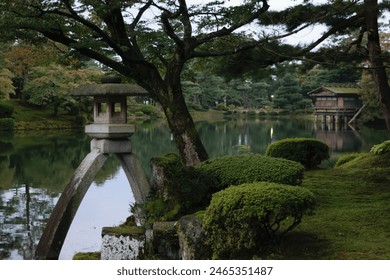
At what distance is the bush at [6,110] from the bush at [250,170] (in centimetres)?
2116

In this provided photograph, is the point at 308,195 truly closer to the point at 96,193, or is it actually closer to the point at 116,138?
the point at 116,138

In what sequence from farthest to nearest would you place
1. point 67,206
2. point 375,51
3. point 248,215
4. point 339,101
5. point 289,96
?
point 289,96 → point 339,101 → point 375,51 → point 67,206 → point 248,215

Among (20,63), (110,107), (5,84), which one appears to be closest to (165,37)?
(110,107)

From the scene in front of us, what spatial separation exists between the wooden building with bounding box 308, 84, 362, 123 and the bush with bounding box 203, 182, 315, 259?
31722 mm

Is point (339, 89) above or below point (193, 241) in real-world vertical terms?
above

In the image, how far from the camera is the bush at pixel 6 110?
25791mm

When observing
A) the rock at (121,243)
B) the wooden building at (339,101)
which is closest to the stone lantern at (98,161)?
Answer: the rock at (121,243)

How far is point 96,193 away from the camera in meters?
13.5

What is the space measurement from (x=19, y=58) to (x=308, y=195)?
79.5 feet

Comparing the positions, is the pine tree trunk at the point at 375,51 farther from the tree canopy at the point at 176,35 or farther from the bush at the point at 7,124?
the bush at the point at 7,124

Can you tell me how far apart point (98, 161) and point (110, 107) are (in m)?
0.71

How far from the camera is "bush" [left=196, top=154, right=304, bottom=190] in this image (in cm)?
651

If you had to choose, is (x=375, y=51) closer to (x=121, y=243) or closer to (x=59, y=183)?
(x=121, y=243)

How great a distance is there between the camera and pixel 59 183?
14539mm
